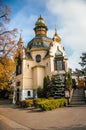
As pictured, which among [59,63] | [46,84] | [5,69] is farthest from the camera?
[59,63]

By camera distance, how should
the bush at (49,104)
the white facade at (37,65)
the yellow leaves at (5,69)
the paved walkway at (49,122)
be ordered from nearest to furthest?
the paved walkway at (49,122) → the yellow leaves at (5,69) → the bush at (49,104) → the white facade at (37,65)

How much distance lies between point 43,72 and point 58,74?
454 cm

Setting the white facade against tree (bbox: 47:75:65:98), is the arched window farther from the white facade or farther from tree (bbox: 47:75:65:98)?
tree (bbox: 47:75:65:98)

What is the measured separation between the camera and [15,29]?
17.0m

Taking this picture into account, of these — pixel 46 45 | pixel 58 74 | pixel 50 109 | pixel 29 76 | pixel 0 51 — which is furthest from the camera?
pixel 46 45

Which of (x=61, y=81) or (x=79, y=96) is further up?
(x=61, y=81)

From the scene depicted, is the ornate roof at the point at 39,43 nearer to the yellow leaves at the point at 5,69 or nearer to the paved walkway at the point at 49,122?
the yellow leaves at the point at 5,69

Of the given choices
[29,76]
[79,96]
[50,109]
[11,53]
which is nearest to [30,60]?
[29,76]

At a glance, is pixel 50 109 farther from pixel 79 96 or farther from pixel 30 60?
pixel 30 60

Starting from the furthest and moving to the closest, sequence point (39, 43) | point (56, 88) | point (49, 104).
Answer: point (39, 43) < point (56, 88) < point (49, 104)

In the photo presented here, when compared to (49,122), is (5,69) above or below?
above

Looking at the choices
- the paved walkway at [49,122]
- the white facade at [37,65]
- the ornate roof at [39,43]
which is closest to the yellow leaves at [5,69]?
the paved walkway at [49,122]

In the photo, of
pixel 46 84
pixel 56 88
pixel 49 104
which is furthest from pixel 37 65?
pixel 49 104

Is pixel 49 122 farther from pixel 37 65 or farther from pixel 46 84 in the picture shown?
pixel 37 65
